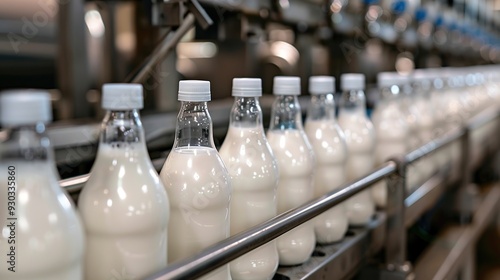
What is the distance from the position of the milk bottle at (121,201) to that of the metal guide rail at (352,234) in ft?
0.20

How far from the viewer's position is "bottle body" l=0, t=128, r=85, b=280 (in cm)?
47

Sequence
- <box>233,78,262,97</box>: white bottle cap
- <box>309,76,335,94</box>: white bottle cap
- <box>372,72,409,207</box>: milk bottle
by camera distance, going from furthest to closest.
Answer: <box>372,72,409,207</box>: milk bottle, <box>309,76,335,94</box>: white bottle cap, <box>233,78,262,97</box>: white bottle cap

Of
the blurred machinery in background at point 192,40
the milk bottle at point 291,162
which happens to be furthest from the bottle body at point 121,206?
the blurred machinery in background at point 192,40

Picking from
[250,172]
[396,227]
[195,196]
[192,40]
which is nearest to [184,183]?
[195,196]

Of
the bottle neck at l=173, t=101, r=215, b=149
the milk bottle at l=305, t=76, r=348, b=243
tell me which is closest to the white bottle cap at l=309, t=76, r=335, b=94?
the milk bottle at l=305, t=76, r=348, b=243

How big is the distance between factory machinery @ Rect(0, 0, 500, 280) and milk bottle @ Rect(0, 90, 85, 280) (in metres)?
0.09

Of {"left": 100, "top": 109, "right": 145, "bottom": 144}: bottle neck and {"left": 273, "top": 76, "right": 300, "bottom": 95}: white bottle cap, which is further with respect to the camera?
{"left": 273, "top": 76, "right": 300, "bottom": 95}: white bottle cap

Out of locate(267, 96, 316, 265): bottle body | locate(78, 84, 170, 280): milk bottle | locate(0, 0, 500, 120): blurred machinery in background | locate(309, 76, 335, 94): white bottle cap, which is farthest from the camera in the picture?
locate(0, 0, 500, 120): blurred machinery in background

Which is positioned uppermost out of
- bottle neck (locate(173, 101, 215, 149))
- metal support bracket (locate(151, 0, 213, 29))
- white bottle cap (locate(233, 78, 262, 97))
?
metal support bracket (locate(151, 0, 213, 29))

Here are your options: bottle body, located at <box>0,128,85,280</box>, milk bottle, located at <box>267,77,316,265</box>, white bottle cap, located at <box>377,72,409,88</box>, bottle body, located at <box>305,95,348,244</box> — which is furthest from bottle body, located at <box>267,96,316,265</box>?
white bottle cap, located at <box>377,72,409,88</box>

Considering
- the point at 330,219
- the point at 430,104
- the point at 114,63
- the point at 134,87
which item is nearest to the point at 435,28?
the point at 430,104

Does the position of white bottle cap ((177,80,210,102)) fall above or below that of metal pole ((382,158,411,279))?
above

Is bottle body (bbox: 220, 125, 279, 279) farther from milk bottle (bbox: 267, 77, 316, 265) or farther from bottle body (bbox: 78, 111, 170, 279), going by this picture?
bottle body (bbox: 78, 111, 170, 279)

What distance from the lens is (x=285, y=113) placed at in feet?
2.97
